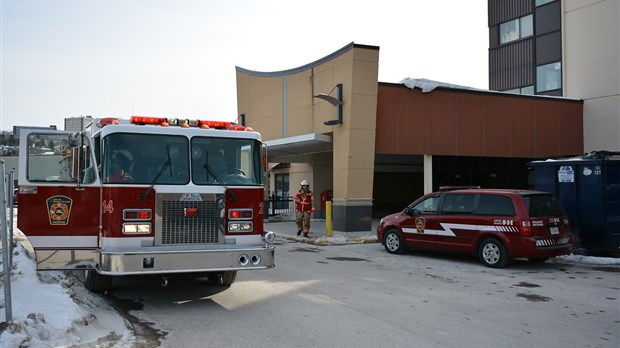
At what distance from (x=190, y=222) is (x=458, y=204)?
23.5 ft

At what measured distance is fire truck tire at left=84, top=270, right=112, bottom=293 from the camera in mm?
8203

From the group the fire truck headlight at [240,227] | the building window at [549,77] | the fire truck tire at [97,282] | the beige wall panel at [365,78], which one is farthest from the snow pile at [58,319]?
the building window at [549,77]

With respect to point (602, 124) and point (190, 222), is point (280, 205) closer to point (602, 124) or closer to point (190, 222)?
point (602, 124)

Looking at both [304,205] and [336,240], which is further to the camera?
[304,205]

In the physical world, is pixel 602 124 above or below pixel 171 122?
above

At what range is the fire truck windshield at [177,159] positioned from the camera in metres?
7.34

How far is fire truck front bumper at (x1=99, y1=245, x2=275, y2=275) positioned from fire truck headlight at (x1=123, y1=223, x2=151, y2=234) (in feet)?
0.79

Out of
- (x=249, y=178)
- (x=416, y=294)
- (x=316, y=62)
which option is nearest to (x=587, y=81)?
(x=316, y=62)

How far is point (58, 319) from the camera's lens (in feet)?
20.2

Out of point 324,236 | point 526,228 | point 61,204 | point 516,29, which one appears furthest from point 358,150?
point 516,29

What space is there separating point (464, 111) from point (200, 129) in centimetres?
1410

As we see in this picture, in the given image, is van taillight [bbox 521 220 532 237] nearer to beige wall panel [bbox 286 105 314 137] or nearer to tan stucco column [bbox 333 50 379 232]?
tan stucco column [bbox 333 50 379 232]

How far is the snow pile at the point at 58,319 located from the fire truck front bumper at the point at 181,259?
0.61 meters

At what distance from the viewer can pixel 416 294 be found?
28.5ft
